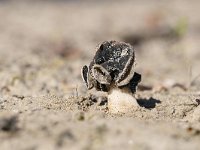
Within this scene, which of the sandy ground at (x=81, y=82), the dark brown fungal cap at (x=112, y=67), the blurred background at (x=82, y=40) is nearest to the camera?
the sandy ground at (x=81, y=82)

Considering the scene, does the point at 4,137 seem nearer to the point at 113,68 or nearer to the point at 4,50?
the point at 113,68

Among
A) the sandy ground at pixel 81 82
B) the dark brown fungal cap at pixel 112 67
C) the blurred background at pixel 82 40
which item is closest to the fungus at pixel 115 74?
the dark brown fungal cap at pixel 112 67

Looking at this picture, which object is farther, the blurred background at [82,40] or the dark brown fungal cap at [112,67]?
the blurred background at [82,40]

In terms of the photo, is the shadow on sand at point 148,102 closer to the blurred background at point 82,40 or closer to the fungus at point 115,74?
the fungus at point 115,74

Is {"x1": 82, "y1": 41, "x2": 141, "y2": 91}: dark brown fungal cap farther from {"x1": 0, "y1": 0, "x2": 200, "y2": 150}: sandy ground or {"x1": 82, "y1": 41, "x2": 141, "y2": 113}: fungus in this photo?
{"x1": 0, "y1": 0, "x2": 200, "y2": 150}: sandy ground

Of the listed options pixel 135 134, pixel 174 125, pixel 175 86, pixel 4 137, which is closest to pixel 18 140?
pixel 4 137

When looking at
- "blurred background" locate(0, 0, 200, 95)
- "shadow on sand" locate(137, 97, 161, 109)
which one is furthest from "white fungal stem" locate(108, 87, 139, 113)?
"blurred background" locate(0, 0, 200, 95)

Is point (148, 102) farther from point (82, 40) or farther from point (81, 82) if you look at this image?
point (82, 40)

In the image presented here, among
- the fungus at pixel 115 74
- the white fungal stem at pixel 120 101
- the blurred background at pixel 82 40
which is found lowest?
the white fungal stem at pixel 120 101

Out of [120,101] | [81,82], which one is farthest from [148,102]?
[81,82]
